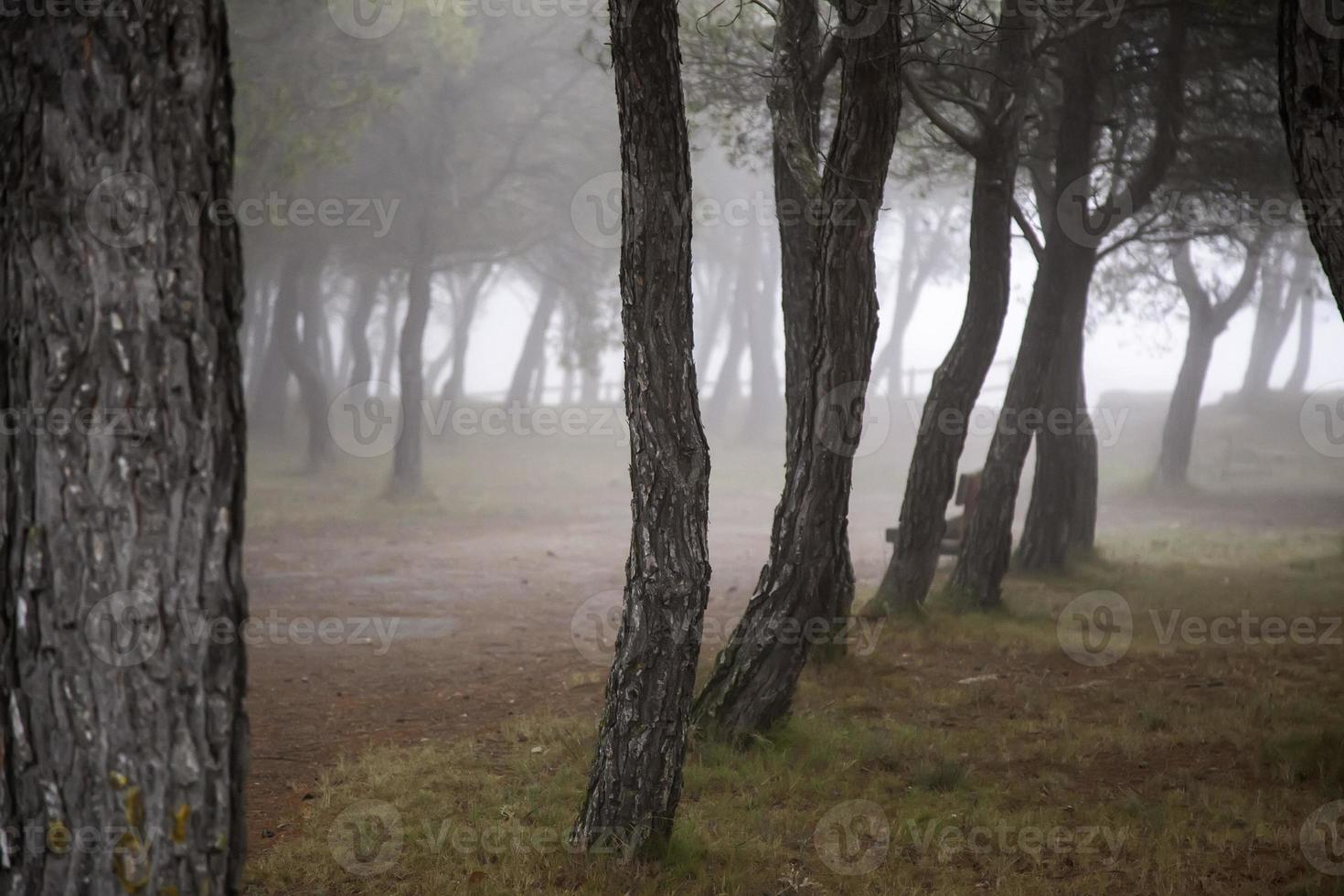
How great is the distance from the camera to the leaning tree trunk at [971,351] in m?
9.12

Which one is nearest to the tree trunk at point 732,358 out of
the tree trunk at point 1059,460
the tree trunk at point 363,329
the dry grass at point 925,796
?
the tree trunk at point 363,329

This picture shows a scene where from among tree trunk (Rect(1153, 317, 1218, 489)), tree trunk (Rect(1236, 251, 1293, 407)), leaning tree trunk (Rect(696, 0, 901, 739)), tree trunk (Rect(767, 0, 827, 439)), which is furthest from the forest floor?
tree trunk (Rect(1236, 251, 1293, 407))

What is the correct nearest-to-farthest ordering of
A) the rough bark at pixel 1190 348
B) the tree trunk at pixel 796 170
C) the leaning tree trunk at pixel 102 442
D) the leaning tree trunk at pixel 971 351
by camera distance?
the leaning tree trunk at pixel 102 442
the tree trunk at pixel 796 170
the leaning tree trunk at pixel 971 351
the rough bark at pixel 1190 348

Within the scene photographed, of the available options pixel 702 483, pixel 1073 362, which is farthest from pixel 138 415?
pixel 1073 362

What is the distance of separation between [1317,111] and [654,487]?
282 cm

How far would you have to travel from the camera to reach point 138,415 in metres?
2.23

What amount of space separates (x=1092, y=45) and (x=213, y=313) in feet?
36.4

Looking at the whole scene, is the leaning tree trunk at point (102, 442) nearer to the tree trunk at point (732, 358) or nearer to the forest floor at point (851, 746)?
the forest floor at point (851, 746)

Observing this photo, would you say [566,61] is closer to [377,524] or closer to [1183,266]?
[377,524]

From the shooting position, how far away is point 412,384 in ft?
68.8

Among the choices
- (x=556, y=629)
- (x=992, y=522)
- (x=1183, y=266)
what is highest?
(x=1183, y=266)

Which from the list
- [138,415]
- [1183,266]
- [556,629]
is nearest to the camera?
[138,415]

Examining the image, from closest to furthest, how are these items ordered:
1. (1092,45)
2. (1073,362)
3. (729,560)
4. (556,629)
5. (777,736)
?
(777,736) → (556,629) → (1092,45) → (1073,362) → (729,560)

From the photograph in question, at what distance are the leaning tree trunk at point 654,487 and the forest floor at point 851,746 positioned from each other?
0.29 metres
